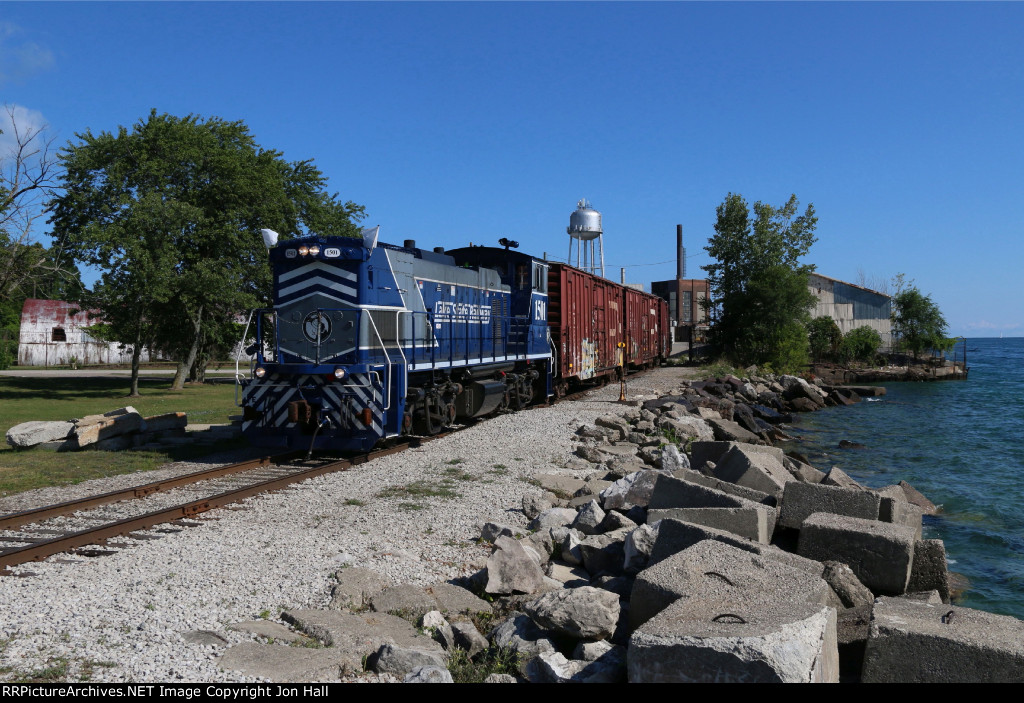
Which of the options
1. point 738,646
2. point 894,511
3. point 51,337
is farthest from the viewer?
point 51,337

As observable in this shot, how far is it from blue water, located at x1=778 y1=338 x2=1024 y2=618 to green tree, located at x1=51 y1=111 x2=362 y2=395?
2056 cm

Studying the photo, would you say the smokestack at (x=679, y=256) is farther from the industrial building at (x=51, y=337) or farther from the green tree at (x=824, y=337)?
the industrial building at (x=51, y=337)

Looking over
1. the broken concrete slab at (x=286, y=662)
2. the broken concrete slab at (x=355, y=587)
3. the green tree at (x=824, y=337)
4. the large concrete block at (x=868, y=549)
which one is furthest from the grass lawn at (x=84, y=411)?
the green tree at (x=824, y=337)

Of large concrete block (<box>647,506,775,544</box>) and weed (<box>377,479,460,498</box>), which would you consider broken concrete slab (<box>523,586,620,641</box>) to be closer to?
large concrete block (<box>647,506,775,544</box>)

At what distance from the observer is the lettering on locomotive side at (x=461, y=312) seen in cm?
1496

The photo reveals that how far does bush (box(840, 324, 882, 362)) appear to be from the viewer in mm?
51375

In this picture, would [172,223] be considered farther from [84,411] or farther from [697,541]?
[697,541]

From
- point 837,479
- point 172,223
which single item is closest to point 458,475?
point 837,479

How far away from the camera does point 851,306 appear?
53531 millimetres

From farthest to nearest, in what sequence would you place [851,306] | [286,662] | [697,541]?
[851,306]
[697,541]
[286,662]

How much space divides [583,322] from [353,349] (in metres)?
12.8

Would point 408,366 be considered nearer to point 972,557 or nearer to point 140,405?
point 972,557

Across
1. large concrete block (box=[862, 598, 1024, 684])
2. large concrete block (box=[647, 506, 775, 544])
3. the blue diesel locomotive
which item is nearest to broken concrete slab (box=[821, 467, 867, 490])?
large concrete block (box=[647, 506, 775, 544])
